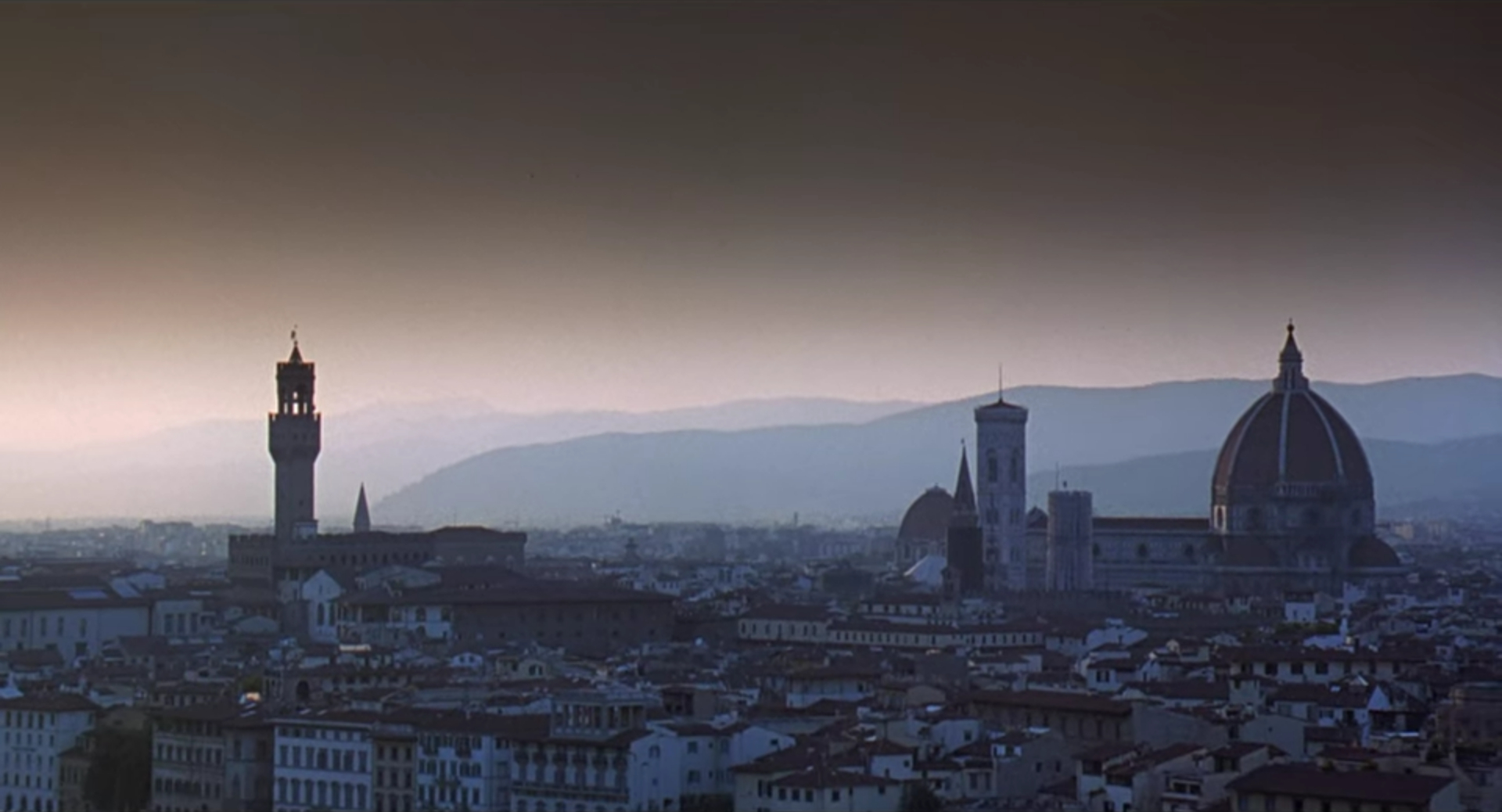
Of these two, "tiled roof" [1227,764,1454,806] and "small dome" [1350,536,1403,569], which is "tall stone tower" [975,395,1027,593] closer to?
→ "small dome" [1350,536,1403,569]

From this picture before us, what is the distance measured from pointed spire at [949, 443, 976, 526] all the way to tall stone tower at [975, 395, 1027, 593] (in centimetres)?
240

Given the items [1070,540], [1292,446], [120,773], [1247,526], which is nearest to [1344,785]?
[120,773]

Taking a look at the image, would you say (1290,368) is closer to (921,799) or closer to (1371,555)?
(1371,555)

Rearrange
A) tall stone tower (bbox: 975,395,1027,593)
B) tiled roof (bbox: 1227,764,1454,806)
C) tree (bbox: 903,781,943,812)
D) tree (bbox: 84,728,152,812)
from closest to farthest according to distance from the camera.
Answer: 1. tiled roof (bbox: 1227,764,1454,806)
2. tree (bbox: 903,781,943,812)
3. tree (bbox: 84,728,152,812)
4. tall stone tower (bbox: 975,395,1027,593)

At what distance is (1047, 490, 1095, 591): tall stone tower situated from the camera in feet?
321

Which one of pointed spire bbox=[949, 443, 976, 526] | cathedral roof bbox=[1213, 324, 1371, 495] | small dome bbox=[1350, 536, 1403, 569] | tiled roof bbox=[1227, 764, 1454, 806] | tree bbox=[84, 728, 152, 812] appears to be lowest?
tree bbox=[84, 728, 152, 812]

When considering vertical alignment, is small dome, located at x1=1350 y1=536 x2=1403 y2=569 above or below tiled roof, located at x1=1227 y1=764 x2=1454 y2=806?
above

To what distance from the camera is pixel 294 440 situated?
86062 millimetres

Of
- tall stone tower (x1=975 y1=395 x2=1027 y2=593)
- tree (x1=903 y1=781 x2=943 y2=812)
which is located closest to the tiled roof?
tree (x1=903 y1=781 x2=943 y2=812)

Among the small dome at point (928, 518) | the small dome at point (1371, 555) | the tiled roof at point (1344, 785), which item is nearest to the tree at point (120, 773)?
the tiled roof at point (1344, 785)

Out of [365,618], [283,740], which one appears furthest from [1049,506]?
[283,740]

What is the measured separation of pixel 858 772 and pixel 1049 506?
64804 mm

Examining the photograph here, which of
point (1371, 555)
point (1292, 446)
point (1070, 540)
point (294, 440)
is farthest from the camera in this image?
point (1292, 446)

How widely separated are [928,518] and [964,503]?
104ft
